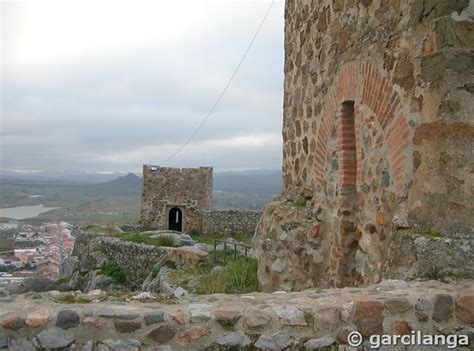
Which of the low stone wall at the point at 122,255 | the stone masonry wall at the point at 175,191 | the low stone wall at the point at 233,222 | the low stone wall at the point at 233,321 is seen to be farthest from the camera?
the stone masonry wall at the point at 175,191

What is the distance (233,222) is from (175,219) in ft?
14.6

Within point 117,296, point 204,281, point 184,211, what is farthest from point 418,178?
point 184,211

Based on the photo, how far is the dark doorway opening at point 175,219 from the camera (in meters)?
28.4

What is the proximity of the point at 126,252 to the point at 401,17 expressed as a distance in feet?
53.5

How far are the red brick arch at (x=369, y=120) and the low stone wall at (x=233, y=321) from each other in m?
1.28

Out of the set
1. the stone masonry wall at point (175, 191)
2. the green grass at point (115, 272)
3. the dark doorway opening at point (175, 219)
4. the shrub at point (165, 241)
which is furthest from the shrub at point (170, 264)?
the dark doorway opening at point (175, 219)

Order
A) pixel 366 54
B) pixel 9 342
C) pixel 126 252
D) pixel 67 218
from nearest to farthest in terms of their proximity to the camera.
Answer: pixel 9 342 → pixel 366 54 → pixel 126 252 → pixel 67 218

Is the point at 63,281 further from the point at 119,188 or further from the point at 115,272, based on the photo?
the point at 119,188

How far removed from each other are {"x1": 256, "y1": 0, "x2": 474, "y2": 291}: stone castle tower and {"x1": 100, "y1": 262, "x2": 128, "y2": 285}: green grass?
1277 centimetres

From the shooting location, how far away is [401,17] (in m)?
4.38

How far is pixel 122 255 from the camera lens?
19.2m

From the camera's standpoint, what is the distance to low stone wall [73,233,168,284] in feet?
58.1

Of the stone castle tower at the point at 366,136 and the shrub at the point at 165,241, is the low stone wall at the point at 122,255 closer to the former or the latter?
the shrub at the point at 165,241

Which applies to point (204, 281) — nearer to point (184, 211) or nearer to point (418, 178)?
point (418, 178)
